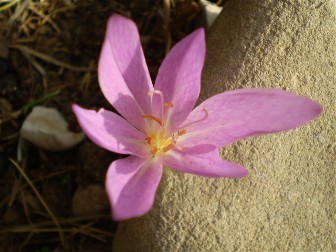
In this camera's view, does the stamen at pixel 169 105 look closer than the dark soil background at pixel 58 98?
Yes

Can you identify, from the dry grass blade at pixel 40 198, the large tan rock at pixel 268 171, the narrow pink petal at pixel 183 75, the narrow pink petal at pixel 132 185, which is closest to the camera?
the narrow pink petal at pixel 132 185

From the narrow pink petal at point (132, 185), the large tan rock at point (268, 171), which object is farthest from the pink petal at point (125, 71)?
the large tan rock at point (268, 171)

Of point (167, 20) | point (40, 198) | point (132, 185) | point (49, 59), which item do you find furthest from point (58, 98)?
point (132, 185)

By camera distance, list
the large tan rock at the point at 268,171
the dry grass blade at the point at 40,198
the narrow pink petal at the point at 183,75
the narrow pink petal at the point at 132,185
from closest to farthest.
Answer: the narrow pink petal at the point at 132,185 < the narrow pink petal at the point at 183,75 < the large tan rock at the point at 268,171 < the dry grass blade at the point at 40,198

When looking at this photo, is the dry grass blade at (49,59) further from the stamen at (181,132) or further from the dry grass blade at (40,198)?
the stamen at (181,132)

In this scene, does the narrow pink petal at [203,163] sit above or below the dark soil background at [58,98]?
above

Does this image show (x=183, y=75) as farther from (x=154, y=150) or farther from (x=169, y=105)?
(x=154, y=150)

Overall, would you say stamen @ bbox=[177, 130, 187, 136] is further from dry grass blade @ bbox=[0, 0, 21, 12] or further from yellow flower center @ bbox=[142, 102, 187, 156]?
dry grass blade @ bbox=[0, 0, 21, 12]
